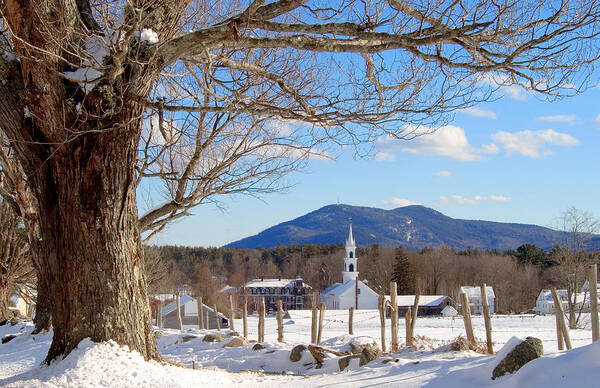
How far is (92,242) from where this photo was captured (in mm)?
6254

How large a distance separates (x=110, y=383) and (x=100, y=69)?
127 inches

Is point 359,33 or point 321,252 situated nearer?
point 359,33

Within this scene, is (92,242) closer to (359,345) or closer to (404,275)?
(359,345)

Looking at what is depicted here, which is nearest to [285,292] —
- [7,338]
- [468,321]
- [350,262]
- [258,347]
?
[350,262]

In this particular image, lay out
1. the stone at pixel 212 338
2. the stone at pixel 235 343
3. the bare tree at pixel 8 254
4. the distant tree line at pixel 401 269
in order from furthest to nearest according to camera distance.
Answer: the distant tree line at pixel 401 269 < the bare tree at pixel 8 254 < the stone at pixel 212 338 < the stone at pixel 235 343

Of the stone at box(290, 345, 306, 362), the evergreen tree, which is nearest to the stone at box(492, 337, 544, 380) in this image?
the stone at box(290, 345, 306, 362)

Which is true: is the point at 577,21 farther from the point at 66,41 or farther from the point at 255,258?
the point at 255,258

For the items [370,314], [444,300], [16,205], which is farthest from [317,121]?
[444,300]

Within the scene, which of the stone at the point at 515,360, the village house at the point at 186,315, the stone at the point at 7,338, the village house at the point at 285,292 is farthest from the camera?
the village house at the point at 285,292

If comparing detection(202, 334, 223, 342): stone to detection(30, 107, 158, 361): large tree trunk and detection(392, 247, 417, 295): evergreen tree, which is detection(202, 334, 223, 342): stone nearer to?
detection(30, 107, 158, 361): large tree trunk

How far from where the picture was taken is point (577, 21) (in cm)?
611

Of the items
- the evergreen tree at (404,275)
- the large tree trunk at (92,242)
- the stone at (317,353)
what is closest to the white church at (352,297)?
the evergreen tree at (404,275)

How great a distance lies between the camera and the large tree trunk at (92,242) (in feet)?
20.4

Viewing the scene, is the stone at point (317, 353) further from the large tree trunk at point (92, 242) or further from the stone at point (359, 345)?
the large tree trunk at point (92, 242)
